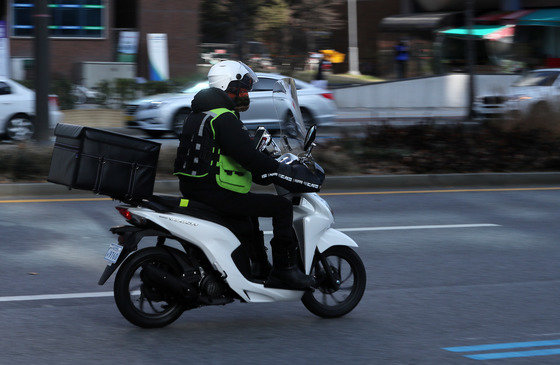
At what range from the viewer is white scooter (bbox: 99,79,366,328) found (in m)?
5.50

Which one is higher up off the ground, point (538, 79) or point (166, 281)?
point (538, 79)

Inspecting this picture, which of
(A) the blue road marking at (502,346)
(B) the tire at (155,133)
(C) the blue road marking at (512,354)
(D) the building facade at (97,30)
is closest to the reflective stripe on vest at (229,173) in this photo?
(A) the blue road marking at (502,346)

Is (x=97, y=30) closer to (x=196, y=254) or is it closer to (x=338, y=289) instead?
(x=338, y=289)

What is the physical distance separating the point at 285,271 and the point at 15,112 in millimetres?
13994

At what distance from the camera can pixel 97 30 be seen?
1394 inches

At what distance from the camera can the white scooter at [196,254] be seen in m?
5.50

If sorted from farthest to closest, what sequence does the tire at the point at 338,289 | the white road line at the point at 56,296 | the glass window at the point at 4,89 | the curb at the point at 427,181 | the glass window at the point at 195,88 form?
the glass window at the point at 195,88
the glass window at the point at 4,89
the curb at the point at 427,181
the white road line at the point at 56,296
the tire at the point at 338,289

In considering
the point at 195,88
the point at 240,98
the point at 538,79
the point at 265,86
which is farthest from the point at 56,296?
the point at 538,79

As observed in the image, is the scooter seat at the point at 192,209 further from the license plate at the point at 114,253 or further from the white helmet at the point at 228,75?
the white helmet at the point at 228,75

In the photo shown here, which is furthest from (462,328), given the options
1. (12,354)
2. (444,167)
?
(444,167)

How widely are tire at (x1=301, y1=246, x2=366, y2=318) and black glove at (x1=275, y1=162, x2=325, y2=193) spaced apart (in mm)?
598

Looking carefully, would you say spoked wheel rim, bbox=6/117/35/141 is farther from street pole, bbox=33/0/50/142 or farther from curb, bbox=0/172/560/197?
curb, bbox=0/172/560/197

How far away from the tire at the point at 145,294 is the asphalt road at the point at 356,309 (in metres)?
0.10

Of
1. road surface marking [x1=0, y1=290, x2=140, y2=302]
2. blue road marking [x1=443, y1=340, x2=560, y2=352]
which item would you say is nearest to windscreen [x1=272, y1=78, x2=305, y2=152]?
blue road marking [x1=443, y1=340, x2=560, y2=352]
